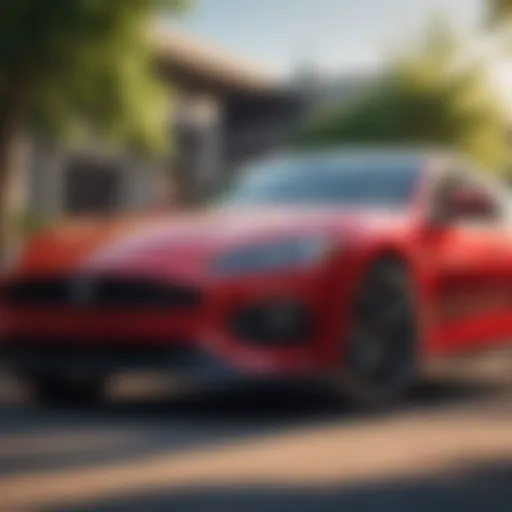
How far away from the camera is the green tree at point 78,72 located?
41.2 ft

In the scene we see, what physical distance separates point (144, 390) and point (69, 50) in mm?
5126

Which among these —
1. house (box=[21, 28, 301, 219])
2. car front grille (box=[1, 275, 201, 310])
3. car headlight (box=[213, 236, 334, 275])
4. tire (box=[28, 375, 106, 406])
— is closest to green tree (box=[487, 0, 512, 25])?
house (box=[21, 28, 301, 219])

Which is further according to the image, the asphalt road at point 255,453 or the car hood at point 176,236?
the car hood at point 176,236

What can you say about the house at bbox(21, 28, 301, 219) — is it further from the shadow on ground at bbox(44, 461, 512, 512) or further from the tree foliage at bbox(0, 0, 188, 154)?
the shadow on ground at bbox(44, 461, 512, 512)

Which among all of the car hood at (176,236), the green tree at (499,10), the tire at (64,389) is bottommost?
the tire at (64,389)

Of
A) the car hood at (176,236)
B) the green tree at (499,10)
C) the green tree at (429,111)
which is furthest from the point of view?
the green tree at (429,111)

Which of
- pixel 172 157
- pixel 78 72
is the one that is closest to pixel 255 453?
pixel 78 72

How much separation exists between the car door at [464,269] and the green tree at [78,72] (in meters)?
4.51

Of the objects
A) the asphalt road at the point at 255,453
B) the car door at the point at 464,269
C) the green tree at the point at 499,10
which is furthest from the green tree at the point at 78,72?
the green tree at the point at 499,10

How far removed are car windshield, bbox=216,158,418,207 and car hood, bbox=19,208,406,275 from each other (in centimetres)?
42

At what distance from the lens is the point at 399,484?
5.50 metres

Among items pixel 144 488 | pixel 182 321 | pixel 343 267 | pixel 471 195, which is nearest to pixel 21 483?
pixel 144 488

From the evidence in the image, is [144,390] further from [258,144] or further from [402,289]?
[258,144]

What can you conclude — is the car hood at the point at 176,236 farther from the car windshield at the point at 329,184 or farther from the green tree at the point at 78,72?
the green tree at the point at 78,72
